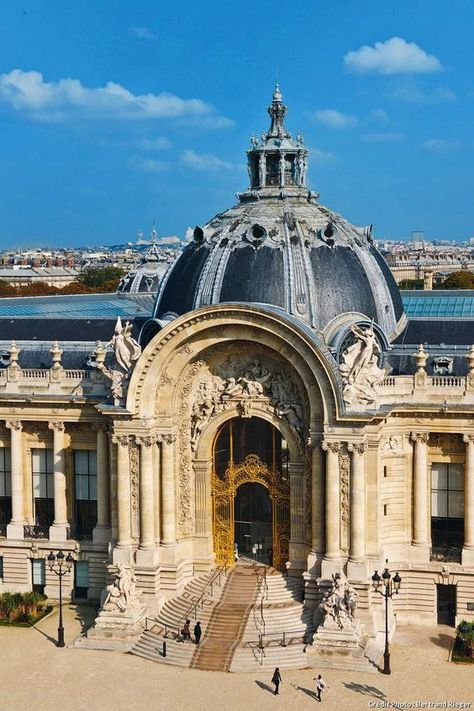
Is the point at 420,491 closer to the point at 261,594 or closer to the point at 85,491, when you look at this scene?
the point at 261,594

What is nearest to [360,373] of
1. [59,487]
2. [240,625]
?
[240,625]

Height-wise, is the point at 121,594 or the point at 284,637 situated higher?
the point at 121,594

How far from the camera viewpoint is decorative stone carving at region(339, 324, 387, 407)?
145 feet

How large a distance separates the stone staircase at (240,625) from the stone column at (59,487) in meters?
7.10

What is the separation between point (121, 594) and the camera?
45.2m

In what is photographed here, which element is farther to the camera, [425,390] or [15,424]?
[15,424]

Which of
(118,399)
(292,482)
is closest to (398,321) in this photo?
(292,482)

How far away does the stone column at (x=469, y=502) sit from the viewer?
45.9 metres

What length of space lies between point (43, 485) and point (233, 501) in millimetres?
9988

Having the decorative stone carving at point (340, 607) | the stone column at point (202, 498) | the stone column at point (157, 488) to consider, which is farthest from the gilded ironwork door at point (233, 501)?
the decorative stone carving at point (340, 607)

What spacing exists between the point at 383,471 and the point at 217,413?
8.04 metres

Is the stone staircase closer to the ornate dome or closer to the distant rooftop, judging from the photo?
the ornate dome

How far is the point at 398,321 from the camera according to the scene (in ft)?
176

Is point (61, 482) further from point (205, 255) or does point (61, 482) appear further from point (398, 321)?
point (398, 321)
